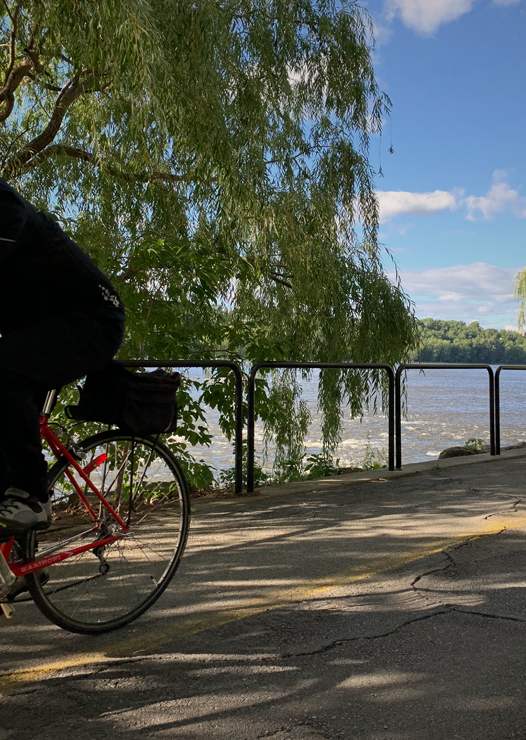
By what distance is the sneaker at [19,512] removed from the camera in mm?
2846

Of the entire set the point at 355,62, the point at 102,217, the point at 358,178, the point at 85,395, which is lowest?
the point at 85,395

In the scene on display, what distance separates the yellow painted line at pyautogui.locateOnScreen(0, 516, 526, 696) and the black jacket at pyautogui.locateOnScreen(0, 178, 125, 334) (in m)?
1.30

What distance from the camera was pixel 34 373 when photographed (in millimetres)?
2914

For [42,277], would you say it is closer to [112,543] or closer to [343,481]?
[112,543]

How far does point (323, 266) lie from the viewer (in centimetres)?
1026

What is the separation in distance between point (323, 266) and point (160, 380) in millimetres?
7129

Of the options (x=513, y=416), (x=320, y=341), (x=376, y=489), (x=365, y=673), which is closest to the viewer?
(x=365, y=673)

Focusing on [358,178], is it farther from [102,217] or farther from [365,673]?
[365,673]

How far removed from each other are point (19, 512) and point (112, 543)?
25.8 inches

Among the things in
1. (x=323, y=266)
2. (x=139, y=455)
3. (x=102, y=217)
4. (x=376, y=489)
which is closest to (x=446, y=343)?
(x=323, y=266)

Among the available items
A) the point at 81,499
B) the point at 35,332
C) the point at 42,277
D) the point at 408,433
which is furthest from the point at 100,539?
the point at 408,433

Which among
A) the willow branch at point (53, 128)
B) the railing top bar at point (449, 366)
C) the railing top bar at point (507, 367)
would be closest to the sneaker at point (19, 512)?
the railing top bar at point (449, 366)

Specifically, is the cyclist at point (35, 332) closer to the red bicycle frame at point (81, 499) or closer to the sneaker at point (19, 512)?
the sneaker at point (19, 512)

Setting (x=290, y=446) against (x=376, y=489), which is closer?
(x=376, y=489)
